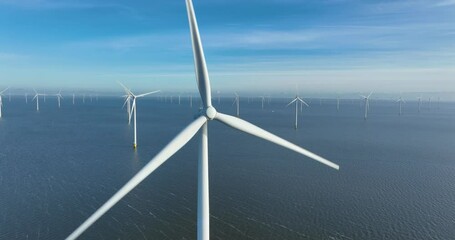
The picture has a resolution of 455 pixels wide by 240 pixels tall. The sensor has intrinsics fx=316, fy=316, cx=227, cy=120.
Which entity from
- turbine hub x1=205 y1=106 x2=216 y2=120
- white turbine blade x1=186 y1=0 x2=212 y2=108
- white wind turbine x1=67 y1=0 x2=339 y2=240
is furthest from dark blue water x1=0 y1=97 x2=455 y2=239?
white turbine blade x1=186 y1=0 x2=212 y2=108

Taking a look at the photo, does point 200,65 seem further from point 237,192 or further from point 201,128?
point 237,192

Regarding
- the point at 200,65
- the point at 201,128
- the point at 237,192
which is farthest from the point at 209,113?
the point at 237,192

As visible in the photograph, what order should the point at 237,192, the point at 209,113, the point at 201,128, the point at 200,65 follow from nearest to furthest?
the point at 209,113, the point at 200,65, the point at 201,128, the point at 237,192

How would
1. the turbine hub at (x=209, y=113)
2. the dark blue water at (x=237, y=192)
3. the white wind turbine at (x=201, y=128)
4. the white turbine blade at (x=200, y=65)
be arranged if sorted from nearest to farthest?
the white wind turbine at (x=201, y=128) < the white turbine blade at (x=200, y=65) < the turbine hub at (x=209, y=113) < the dark blue water at (x=237, y=192)

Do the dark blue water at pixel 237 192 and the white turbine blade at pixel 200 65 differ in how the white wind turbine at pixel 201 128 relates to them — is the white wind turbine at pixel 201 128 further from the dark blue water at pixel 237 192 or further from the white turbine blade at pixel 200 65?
the dark blue water at pixel 237 192

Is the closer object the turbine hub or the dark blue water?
the turbine hub

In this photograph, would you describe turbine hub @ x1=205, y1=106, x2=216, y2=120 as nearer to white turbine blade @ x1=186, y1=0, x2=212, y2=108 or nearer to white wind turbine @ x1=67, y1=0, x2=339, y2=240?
white wind turbine @ x1=67, y1=0, x2=339, y2=240

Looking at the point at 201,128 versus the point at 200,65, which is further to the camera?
the point at 201,128

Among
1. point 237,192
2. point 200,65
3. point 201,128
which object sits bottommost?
point 237,192

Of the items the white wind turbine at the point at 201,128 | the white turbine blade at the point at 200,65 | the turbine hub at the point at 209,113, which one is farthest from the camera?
the turbine hub at the point at 209,113

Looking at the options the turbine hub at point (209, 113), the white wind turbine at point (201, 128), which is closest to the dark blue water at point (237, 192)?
the white wind turbine at point (201, 128)

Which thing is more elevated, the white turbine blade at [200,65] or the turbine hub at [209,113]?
the white turbine blade at [200,65]

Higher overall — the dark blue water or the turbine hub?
the turbine hub
